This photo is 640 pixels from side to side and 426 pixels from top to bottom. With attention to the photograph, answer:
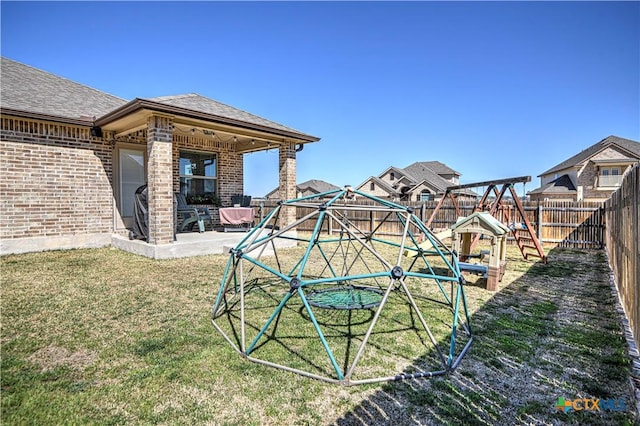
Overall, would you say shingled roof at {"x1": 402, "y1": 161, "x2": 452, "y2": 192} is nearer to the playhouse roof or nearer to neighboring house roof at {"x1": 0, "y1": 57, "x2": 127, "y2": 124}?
the playhouse roof

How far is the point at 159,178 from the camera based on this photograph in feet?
23.8

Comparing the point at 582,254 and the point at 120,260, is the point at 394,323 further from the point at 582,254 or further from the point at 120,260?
the point at 582,254

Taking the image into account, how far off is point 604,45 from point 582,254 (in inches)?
267

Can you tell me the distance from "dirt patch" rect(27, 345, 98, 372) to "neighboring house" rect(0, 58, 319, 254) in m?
4.57

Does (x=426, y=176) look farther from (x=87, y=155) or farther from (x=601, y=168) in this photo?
(x=87, y=155)

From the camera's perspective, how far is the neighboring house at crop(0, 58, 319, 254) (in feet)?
24.0

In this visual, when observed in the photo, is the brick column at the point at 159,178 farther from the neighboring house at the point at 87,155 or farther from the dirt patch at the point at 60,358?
the dirt patch at the point at 60,358

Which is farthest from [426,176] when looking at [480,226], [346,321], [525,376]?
[525,376]

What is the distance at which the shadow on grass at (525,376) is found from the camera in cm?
223

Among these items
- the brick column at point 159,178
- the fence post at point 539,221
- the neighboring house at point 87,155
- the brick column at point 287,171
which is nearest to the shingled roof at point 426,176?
the fence post at point 539,221

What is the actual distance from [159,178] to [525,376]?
7160 millimetres

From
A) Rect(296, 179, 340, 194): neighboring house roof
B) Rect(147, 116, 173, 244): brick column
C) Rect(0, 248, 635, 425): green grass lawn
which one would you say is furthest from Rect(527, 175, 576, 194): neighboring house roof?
Rect(147, 116, 173, 244): brick column

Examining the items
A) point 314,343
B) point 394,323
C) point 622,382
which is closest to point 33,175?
point 314,343

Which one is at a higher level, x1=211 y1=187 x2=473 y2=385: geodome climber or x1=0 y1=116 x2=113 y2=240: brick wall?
x1=0 y1=116 x2=113 y2=240: brick wall
